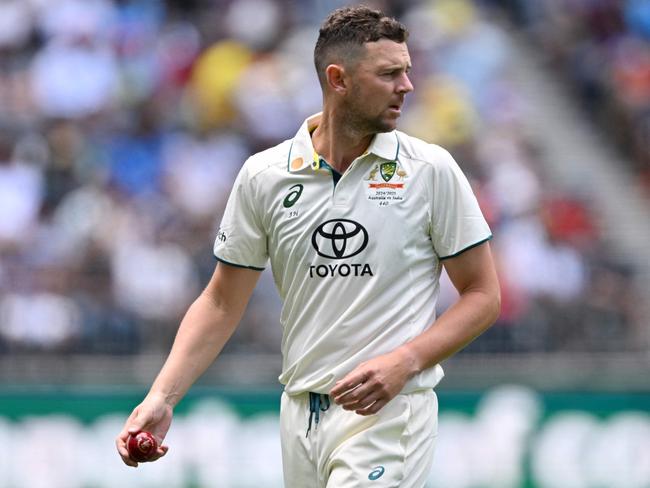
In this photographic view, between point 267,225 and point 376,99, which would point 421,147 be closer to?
point 376,99

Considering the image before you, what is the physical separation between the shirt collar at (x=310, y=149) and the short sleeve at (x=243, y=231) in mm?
189

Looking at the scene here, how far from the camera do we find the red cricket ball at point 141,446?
5281 mm

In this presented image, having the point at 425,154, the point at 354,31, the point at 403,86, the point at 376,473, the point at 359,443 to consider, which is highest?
the point at 354,31

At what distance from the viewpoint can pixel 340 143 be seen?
5520 mm

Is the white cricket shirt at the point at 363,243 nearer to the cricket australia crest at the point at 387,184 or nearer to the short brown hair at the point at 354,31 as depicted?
the cricket australia crest at the point at 387,184

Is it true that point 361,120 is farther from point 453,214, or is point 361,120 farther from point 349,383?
point 349,383

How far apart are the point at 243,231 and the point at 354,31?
875mm

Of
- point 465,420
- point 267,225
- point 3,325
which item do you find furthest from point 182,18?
point 267,225

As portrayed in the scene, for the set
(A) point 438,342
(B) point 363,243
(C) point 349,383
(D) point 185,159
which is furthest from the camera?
(D) point 185,159

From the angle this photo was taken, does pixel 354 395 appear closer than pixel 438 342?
Yes

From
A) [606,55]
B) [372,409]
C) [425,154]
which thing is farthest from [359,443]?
[606,55]

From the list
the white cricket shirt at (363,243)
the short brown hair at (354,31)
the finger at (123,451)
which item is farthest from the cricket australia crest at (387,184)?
the finger at (123,451)

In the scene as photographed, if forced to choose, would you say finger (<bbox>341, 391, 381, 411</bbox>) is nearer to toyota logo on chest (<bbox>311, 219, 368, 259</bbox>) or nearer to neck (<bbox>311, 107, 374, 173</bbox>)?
toyota logo on chest (<bbox>311, 219, 368, 259</bbox>)

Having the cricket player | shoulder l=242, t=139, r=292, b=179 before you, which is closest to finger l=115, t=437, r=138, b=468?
the cricket player
